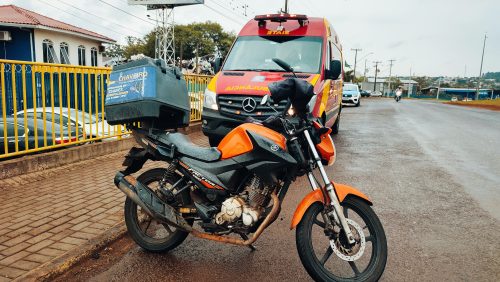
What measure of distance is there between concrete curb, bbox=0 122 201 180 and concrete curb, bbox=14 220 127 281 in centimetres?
238

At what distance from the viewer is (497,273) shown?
3.39 m

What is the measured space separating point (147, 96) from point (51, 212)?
81.6 inches

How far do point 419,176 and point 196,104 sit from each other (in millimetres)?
6439

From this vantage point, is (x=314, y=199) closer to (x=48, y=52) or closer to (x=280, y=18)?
(x=280, y=18)

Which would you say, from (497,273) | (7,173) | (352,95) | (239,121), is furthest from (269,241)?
(352,95)

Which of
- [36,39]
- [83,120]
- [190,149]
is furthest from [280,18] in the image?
[36,39]

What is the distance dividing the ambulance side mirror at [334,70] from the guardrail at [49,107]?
163 inches

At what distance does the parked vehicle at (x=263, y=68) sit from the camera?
680 centimetres

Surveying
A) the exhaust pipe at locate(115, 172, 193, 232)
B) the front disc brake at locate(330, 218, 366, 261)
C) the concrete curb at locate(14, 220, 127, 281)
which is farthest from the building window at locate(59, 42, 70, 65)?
the front disc brake at locate(330, 218, 366, 261)

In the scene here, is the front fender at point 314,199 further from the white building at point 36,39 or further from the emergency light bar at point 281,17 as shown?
the white building at point 36,39

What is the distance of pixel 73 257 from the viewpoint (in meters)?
3.40

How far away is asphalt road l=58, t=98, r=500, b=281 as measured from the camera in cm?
335

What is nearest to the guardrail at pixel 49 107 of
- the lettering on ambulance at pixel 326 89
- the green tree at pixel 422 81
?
the lettering on ambulance at pixel 326 89

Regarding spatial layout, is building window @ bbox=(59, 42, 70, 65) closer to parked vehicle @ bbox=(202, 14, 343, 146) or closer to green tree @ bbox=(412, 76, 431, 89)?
parked vehicle @ bbox=(202, 14, 343, 146)
